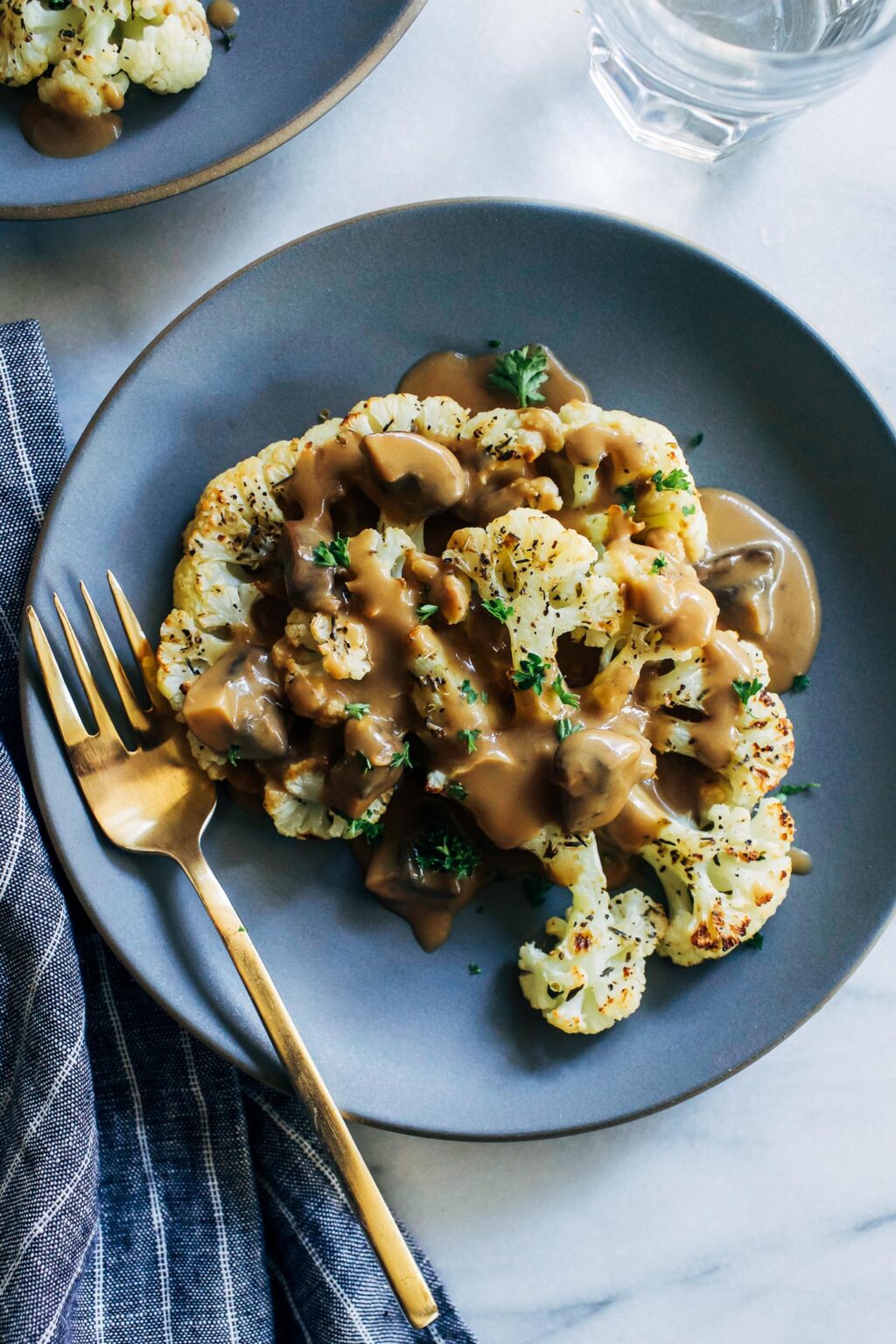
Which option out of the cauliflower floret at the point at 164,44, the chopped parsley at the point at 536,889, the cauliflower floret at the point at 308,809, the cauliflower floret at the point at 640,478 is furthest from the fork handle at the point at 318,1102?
the cauliflower floret at the point at 164,44

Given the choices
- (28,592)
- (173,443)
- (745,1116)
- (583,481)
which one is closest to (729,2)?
(583,481)

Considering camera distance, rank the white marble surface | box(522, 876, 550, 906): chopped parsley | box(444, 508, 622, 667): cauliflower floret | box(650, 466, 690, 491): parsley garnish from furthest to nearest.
→ the white marble surface < box(522, 876, 550, 906): chopped parsley < box(650, 466, 690, 491): parsley garnish < box(444, 508, 622, 667): cauliflower floret

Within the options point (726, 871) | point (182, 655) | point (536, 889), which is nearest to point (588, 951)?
point (536, 889)

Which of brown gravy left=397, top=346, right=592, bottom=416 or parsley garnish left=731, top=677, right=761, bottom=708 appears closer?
parsley garnish left=731, top=677, right=761, bottom=708

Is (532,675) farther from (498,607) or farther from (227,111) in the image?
(227,111)

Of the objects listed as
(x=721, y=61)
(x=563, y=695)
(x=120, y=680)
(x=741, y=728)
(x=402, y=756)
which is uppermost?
(x=721, y=61)

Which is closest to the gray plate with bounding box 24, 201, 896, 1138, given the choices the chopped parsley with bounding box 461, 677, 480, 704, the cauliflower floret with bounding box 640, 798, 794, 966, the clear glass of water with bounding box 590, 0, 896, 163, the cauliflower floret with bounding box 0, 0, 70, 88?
the cauliflower floret with bounding box 640, 798, 794, 966

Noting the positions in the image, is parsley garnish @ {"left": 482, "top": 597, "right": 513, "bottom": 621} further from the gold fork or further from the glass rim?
the glass rim
